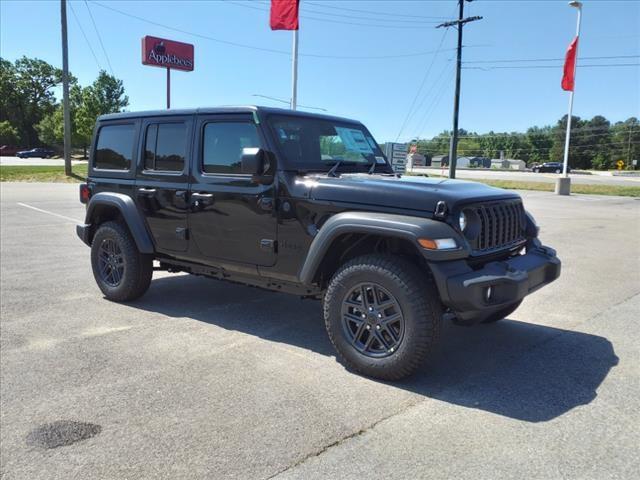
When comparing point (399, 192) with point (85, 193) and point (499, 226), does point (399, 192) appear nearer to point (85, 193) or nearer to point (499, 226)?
point (499, 226)

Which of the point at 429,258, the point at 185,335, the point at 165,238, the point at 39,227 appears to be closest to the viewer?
the point at 429,258

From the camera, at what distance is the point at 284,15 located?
59.9 feet

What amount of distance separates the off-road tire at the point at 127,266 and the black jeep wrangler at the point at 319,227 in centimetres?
1

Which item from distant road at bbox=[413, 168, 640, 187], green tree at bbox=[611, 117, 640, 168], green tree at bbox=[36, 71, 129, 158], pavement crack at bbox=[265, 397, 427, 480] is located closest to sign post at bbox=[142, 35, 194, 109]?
distant road at bbox=[413, 168, 640, 187]

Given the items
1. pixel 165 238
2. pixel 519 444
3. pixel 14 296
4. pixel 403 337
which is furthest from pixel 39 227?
pixel 519 444

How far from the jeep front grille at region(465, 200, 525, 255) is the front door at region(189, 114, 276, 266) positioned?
1.58m

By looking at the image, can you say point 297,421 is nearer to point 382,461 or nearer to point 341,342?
point 382,461

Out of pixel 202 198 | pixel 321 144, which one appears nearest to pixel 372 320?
pixel 321 144

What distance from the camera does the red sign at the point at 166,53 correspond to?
33.9 metres

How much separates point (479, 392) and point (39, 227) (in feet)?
35.1

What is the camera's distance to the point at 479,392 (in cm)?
360

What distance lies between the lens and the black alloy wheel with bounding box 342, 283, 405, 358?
3.73m

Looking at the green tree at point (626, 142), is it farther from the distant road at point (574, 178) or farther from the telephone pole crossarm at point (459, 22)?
the telephone pole crossarm at point (459, 22)

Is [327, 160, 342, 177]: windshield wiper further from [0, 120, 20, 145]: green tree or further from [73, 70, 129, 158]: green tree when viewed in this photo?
[0, 120, 20, 145]: green tree
